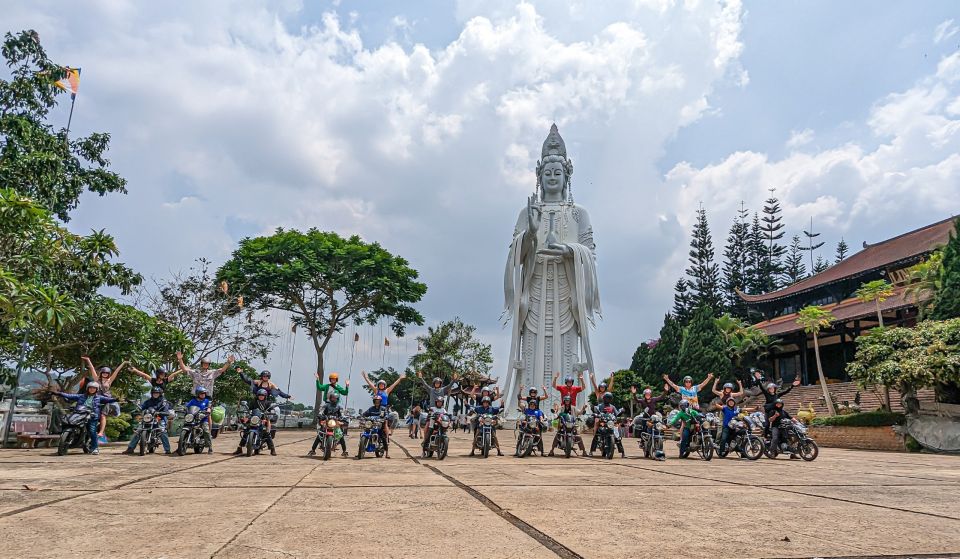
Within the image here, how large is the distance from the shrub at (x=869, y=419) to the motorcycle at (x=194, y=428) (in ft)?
62.0

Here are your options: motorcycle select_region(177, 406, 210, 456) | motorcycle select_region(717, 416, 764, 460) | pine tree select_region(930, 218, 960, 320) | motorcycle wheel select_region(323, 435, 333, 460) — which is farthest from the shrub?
motorcycle select_region(177, 406, 210, 456)

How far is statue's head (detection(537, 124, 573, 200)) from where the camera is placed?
29016 millimetres

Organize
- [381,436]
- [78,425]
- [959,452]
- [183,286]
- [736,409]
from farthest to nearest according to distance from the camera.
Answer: [183,286] < [959,452] < [736,409] < [381,436] < [78,425]

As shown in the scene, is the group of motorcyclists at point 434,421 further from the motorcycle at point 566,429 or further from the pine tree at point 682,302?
the pine tree at point 682,302

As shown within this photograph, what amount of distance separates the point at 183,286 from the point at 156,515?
21.0m

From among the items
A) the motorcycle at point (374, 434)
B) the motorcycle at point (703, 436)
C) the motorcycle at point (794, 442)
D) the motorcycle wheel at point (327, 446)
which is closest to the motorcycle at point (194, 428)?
the motorcycle wheel at point (327, 446)

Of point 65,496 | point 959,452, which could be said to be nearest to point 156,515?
point 65,496

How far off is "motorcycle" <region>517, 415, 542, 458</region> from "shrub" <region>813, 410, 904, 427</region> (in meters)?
13.3

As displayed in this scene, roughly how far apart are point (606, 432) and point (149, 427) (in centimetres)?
813

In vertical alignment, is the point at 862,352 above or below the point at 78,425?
above

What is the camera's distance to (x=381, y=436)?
10742 mm

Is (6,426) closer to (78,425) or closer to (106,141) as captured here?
(78,425)

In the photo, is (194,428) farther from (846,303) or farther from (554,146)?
(846,303)

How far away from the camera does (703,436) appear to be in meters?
11.3
